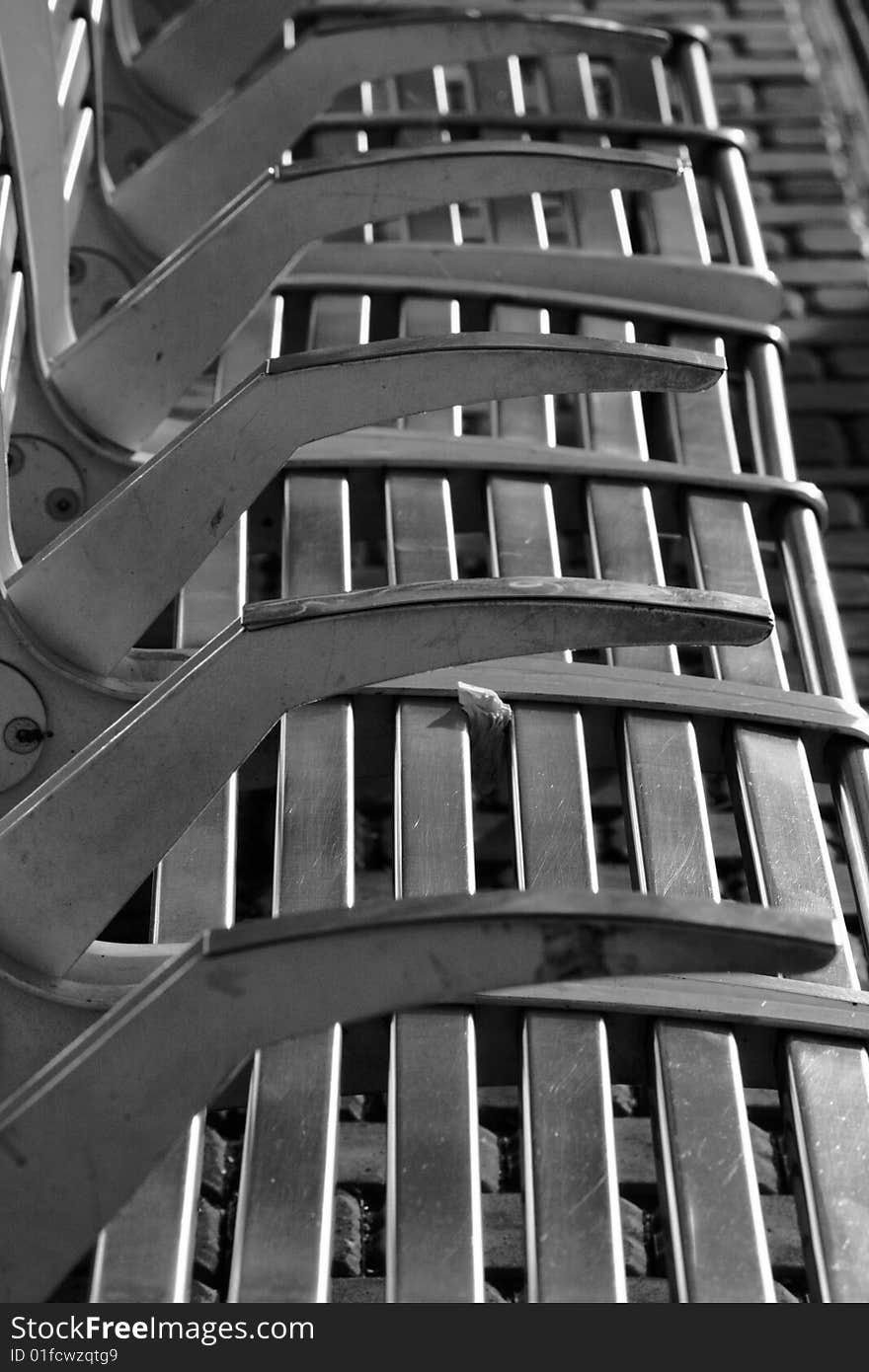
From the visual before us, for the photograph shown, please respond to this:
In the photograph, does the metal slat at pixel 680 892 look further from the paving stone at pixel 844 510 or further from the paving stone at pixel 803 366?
the paving stone at pixel 803 366

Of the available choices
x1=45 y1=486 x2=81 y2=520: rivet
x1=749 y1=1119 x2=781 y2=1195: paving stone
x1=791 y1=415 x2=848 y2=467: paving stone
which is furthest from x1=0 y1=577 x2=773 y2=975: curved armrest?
x1=791 y1=415 x2=848 y2=467: paving stone

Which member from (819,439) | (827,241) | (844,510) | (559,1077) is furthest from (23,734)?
(827,241)

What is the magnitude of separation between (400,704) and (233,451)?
26cm

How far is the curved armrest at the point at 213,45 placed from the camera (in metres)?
2.71

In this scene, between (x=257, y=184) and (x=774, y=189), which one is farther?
(x=774, y=189)

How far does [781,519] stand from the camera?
2.10 metres

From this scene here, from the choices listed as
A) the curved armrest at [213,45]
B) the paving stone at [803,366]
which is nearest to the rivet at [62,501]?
the curved armrest at [213,45]

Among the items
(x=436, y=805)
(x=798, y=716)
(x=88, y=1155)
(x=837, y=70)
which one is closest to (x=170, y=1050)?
(x=88, y=1155)

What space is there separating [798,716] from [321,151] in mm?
1295

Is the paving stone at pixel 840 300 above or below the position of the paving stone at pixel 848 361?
above

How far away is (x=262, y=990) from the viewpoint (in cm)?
118

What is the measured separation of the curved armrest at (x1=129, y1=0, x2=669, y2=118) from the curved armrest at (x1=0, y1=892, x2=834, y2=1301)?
182 centimetres

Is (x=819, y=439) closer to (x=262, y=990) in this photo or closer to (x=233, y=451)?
(x=233, y=451)

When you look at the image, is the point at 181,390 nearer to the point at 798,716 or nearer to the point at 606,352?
the point at 606,352
